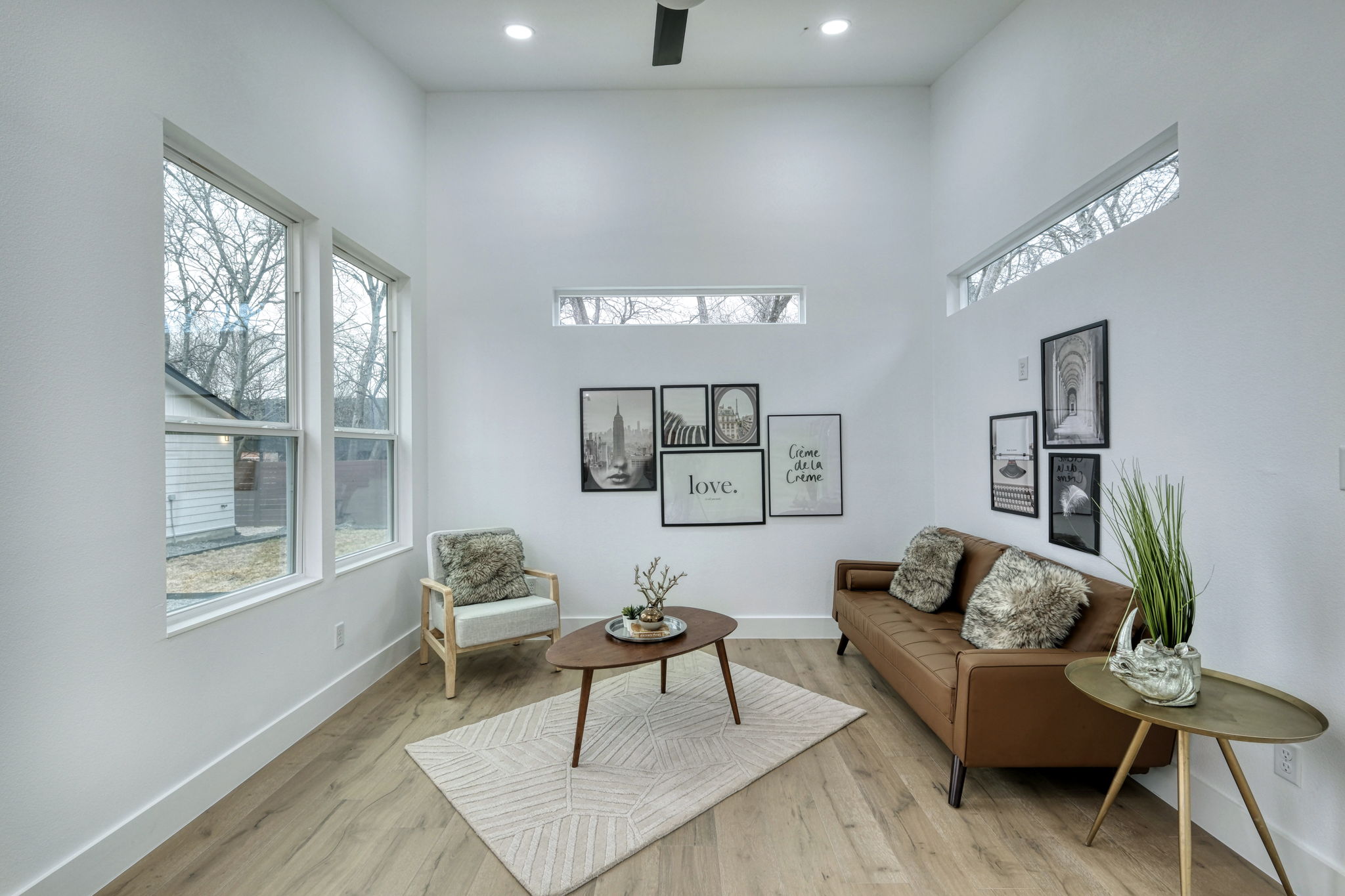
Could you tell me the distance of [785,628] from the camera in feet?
13.7

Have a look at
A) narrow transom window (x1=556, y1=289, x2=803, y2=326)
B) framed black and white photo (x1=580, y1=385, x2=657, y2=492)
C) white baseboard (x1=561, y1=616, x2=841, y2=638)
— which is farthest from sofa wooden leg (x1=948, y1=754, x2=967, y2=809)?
narrow transom window (x1=556, y1=289, x2=803, y2=326)

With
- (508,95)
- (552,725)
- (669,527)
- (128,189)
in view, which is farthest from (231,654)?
(508,95)

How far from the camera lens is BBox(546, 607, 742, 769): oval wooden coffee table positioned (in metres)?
2.47

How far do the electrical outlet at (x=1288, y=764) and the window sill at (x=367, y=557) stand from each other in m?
3.98

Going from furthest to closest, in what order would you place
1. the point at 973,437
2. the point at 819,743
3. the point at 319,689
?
the point at 973,437
the point at 319,689
the point at 819,743

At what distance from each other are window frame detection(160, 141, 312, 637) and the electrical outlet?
12.4ft

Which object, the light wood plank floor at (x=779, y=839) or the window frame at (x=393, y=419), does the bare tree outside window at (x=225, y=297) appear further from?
the light wood plank floor at (x=779, y=839)

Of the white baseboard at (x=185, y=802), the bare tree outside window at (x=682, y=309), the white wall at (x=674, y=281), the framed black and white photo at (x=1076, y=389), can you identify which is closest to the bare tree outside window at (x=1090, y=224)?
the framed black and white photo at (x=1076, y=389)

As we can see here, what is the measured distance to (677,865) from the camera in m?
1.91

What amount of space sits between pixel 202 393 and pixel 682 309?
114 inches

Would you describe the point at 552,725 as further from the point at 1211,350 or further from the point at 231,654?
the point at 1211,350

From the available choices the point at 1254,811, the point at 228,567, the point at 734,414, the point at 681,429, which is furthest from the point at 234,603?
the point at 1254,811

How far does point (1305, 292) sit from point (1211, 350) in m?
0.34

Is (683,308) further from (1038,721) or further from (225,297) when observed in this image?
(1038,721)
